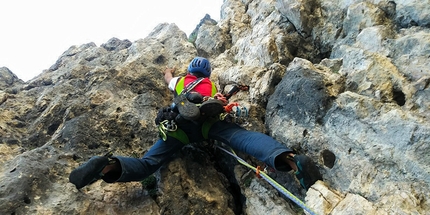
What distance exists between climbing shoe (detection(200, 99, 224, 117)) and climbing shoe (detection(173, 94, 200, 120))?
164 millimetres

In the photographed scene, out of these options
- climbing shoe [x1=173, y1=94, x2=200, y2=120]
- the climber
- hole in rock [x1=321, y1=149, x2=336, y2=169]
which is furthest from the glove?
hole in rock [x1=321, y1=149, x2=336, y2=169]

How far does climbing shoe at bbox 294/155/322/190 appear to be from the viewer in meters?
5.60

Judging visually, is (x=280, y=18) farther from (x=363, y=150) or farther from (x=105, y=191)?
(x=105, y=191)

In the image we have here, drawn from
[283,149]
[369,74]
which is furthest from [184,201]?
[369,74]

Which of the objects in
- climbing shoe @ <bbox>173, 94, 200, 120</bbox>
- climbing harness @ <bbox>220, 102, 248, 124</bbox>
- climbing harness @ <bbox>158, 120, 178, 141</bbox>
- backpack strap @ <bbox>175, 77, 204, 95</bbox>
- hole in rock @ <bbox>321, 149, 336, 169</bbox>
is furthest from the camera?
backpack strap @ <bbox>175, 77, 204, 95</bbox>

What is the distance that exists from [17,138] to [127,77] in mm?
3733

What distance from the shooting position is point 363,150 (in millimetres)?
5863

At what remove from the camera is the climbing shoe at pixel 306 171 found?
560cm

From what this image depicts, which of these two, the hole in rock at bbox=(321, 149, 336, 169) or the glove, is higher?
the glove

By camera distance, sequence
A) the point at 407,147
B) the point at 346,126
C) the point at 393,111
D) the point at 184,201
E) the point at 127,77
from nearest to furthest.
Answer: the point at 407,147 < the point at 393,111 < the point at 346,126 < the point at 184,201 < the point at 127,77

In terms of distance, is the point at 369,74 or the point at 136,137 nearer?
the point at 369,74

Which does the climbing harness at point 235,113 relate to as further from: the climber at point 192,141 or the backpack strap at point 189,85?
the backpack strap at point 189,85

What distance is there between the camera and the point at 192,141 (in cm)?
793

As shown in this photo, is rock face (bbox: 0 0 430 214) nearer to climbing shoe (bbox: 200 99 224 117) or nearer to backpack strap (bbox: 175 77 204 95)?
climbing shoe (bbox: 200 99 224 117)
